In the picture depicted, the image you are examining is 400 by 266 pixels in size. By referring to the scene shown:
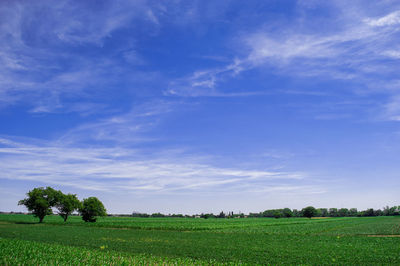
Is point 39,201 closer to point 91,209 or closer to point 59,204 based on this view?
point 59,204

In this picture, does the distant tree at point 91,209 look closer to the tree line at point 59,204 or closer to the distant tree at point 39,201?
the tree line at point 59,204

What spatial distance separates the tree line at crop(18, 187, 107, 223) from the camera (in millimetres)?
79188

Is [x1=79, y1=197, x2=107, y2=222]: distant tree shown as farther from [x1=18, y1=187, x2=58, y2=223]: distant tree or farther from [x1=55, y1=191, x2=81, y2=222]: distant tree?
[x1=18, y1=187, x2=58, y2=223]: distant tree

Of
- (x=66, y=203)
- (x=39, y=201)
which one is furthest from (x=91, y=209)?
(x=39, y=201)

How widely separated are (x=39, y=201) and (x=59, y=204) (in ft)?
23.8

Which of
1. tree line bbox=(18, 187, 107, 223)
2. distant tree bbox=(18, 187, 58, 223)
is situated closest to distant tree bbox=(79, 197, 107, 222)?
tree line bbox=(18, 187, 107, 223)

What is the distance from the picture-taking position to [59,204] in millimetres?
84125

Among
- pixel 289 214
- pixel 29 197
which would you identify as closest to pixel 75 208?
pixel 29 197

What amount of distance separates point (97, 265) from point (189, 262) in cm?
696

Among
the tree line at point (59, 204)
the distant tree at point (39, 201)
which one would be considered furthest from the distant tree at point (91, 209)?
the distant tree at point (39, 201)

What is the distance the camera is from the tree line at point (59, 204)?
3118 inches

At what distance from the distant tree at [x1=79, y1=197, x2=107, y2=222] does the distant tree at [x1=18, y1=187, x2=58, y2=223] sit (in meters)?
9.05

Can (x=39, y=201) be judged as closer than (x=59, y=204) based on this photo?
Yes

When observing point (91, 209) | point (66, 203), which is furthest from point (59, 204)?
point (91, 209)
